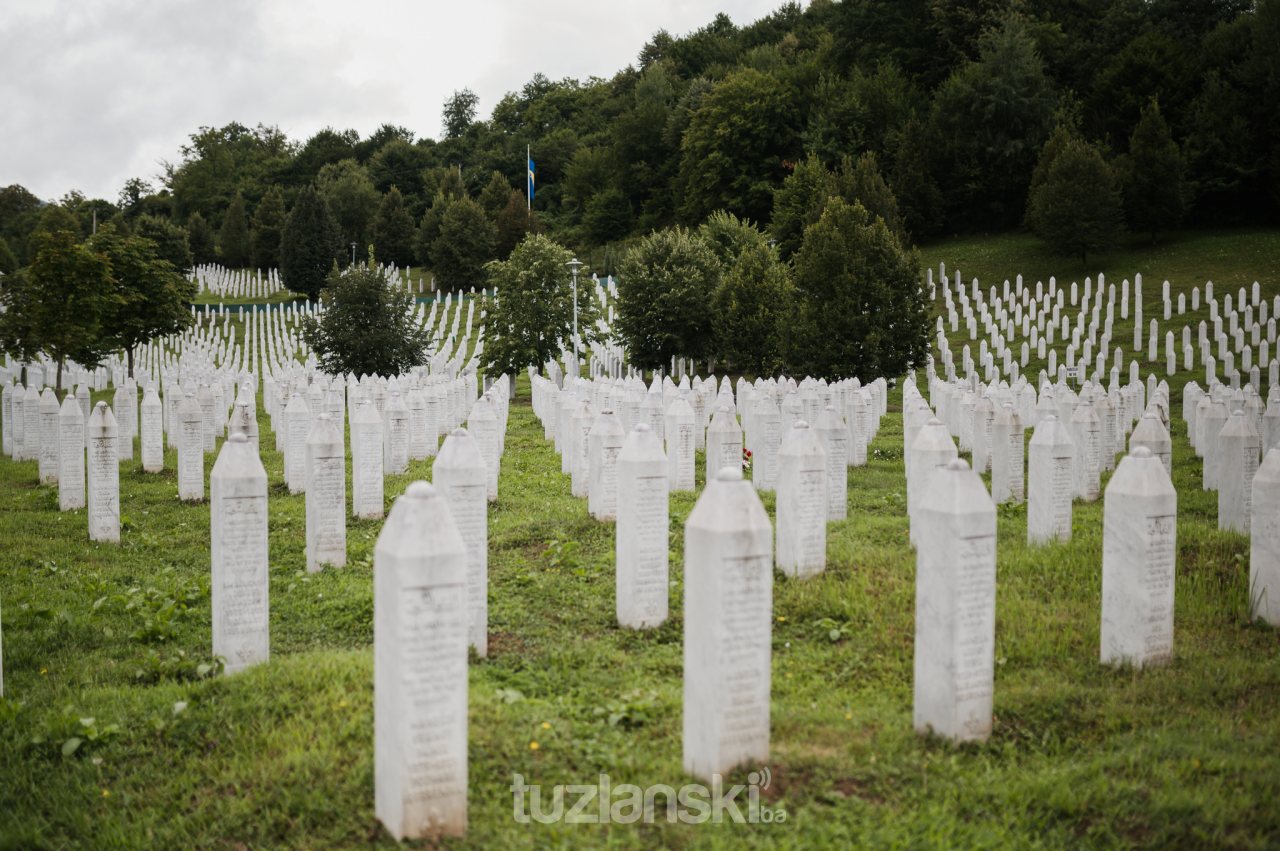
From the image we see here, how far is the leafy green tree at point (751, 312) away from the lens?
3584cm

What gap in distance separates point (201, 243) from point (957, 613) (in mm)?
108416

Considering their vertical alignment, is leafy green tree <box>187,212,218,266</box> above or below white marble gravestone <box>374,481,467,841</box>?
above

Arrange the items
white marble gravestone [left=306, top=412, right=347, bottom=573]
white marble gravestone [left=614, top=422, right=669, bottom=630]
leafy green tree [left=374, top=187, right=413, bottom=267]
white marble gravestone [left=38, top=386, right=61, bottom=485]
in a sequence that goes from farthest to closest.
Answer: leafy green tree [left=374, top=187, right=413, bottom=267] < white marble gravestone [left=38, top=386, right=61, bottom=485] < white marble gravestone [left=306, top=412, right=347, bottom=573] < white marble gravestone [left=614, top=422, right=669, bottom=630]

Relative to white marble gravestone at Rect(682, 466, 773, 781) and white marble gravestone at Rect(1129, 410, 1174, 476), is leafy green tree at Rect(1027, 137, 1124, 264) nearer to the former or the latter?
white marble gravestone at Rect(1129, 410, 1174, 476)

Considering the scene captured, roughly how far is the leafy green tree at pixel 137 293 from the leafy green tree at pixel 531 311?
46.0ft

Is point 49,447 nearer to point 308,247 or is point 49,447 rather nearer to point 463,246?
point 463,246

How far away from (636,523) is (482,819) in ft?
11.4

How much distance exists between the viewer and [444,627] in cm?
462

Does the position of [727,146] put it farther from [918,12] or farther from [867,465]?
[867,465]

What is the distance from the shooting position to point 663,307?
127 feet

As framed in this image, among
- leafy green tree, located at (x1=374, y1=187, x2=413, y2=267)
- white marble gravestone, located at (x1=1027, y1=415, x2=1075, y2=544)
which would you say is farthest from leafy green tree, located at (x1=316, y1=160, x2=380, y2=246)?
white marble gravestone, located at (x1=1027, y1=415, x2=1075, y2=544)

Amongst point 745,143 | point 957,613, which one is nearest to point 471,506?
point 957,613

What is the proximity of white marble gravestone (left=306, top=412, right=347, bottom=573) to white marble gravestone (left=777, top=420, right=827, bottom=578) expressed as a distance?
14.4ft

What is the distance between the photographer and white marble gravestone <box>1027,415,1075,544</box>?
10195mm
